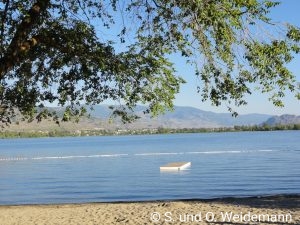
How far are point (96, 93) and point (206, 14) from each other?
12.2ft

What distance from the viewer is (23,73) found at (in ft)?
39.1

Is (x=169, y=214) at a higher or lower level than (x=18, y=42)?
lower

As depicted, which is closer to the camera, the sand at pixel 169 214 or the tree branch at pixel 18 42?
the tree branch at pixel 18 42

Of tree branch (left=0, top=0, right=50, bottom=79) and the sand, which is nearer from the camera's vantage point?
tree branch (left=0, top=0, right=50, bottom=79)

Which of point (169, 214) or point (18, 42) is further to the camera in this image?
point (169, 214)

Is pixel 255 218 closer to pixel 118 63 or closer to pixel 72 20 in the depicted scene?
Answer: pixel 118 63

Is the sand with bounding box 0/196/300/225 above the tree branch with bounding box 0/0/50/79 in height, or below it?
below

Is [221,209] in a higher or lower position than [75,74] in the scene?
lower

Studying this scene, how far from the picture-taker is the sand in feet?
50.0

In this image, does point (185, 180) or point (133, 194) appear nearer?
point (133, 194)

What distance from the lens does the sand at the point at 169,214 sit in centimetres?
1524

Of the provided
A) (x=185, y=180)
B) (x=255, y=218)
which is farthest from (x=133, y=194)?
(x=255, y=218)

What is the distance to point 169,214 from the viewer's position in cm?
1744

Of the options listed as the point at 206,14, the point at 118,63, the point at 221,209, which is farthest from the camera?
the point at 221,209
